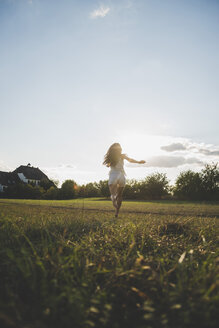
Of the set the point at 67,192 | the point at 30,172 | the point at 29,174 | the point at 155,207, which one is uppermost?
the point at 30,172

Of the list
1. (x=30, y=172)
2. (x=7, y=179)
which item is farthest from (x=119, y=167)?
(x=30, y=172)

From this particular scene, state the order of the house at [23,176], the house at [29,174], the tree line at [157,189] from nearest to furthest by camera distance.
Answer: the tree line at [157,189]
the house at [23,176]
the house at [29,174]

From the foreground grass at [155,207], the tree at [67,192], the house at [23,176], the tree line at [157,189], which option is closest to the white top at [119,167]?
the foreground grass at [155,207]

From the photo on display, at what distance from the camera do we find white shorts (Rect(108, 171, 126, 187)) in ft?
21.7

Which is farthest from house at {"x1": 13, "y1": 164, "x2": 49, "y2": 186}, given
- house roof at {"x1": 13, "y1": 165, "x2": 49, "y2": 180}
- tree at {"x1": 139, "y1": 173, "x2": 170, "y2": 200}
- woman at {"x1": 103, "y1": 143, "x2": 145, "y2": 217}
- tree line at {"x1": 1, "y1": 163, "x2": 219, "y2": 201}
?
woman at {"x1": 103, "y1": 143, "x2": 145, "y2": 217}

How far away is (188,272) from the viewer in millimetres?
1659

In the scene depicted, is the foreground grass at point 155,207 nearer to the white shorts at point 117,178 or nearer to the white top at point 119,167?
the white shorts at point 117,178

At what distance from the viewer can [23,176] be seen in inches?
2255

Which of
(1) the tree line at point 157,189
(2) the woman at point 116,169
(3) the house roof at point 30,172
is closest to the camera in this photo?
(2) the woman at point 116,169

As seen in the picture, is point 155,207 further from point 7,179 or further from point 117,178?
point 7,179

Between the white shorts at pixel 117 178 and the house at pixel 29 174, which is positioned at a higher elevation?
the house at pixel 29 174

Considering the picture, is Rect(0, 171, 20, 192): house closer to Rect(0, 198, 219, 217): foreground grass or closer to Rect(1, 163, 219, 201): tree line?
Rect(1, 163, 219, 201): tree line

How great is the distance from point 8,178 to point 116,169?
5480cm

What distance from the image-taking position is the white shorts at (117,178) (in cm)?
660
